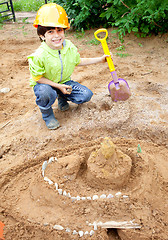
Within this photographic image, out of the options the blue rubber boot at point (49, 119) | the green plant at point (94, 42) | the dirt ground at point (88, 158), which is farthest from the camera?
the green plant at point (94, 42)

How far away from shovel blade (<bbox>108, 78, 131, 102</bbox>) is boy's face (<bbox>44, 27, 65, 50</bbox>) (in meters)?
0.83

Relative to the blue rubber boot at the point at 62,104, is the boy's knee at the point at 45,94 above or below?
above

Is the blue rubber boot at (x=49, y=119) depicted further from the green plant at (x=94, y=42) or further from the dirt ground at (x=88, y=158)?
the green plant at (x=94, y=42)

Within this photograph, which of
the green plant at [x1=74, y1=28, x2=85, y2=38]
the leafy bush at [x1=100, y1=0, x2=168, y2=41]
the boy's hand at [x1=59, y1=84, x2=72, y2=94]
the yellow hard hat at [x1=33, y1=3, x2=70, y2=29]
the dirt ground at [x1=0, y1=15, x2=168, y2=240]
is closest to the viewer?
the dirt ground at [x1=0, y1=15, x2=168, y2=240]

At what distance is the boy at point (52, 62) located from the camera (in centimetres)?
231

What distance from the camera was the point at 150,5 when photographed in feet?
13.0

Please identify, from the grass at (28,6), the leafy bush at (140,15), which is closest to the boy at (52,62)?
the leafy bush at (140,15)

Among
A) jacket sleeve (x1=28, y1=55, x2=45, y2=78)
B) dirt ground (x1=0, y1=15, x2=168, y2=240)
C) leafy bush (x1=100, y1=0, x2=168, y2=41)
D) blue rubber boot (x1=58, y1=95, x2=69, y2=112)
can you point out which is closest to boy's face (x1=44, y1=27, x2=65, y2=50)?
jacket sleeve (x1=28, y1=55, x2=45, y2=78)

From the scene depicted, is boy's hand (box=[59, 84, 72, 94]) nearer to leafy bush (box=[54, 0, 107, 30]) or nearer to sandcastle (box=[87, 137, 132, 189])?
sandcastle (box=[87, 137, 132, 189])

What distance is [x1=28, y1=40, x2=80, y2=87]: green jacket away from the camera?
2430 mm

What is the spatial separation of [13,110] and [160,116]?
6.32 feet

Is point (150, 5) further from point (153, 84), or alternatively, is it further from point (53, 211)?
point (53, 211)

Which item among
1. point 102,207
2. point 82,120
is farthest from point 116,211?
point 82,120

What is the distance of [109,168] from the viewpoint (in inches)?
73.1
